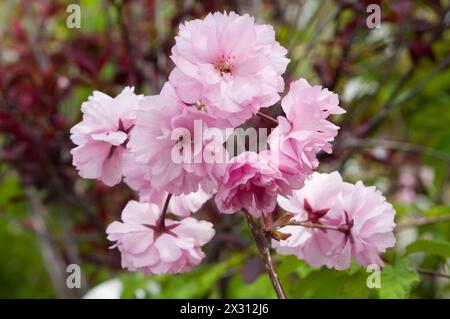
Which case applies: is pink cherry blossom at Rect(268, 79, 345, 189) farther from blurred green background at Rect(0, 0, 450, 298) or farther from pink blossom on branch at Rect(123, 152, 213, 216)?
blurred green background at Rect(0, 0, 450, 298)

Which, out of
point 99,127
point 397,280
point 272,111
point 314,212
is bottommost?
point 397,280

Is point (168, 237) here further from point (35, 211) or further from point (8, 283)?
point (8, 283)

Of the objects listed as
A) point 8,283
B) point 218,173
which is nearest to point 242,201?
point 218,173

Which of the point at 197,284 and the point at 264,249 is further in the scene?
the point at 197,284

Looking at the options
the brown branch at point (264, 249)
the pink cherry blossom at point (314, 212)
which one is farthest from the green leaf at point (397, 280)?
the brown branch at point (264, 249)

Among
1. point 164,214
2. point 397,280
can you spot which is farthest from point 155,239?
point 397,280

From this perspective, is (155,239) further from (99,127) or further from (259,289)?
(259,289)

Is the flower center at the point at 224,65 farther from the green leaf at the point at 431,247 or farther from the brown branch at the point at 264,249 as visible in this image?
the green leaf at the point at 431,247

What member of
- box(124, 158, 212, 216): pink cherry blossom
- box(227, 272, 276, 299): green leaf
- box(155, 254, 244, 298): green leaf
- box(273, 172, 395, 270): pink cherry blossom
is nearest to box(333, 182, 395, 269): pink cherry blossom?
box(273, 172, 395, 270): pink cherry blossom
